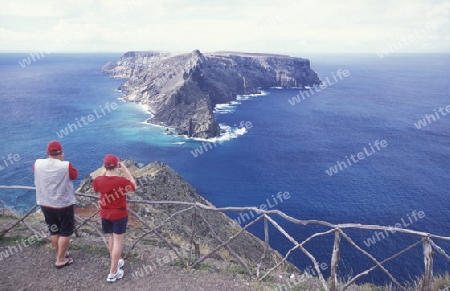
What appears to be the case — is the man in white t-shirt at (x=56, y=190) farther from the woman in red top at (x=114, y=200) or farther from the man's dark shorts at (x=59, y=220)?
the woman in red top at (x=114, y=200)

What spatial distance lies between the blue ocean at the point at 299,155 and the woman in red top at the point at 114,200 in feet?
52.5

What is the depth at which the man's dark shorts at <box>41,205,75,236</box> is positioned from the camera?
28.2 ft

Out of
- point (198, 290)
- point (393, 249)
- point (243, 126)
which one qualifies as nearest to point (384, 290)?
point (198, 290)

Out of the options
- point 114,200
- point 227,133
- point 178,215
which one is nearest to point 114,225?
point 114,200

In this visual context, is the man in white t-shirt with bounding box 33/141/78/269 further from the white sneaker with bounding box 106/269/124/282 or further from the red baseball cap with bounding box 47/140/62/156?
the white sneaker with bounding box 106/269/124/282

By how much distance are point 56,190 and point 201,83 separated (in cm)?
12295

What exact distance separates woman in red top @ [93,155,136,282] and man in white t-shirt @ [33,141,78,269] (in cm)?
95

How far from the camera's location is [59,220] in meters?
8.72

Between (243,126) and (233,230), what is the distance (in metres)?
68.5

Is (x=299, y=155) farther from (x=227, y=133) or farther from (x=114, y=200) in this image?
(x=114, y=200)

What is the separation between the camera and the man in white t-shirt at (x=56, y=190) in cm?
816

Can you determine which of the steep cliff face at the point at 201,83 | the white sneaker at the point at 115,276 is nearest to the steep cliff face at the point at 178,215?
the white sneaker at the point at 115,276

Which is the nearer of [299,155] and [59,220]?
[59,220]

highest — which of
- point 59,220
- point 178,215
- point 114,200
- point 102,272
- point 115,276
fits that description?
point 114,200
